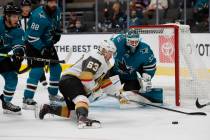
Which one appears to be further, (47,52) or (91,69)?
(47,52)

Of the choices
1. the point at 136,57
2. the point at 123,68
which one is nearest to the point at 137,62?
the point at 136,57

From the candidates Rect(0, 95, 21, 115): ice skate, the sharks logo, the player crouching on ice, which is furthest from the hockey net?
Rect(0, 95, 21, 115): ice skate

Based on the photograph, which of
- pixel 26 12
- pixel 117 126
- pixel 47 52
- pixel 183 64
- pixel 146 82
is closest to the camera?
pixel 117 126

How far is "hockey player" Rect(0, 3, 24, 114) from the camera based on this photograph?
423 centimetres

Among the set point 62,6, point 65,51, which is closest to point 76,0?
point 62,6

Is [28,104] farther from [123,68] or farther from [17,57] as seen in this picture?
[123,68]

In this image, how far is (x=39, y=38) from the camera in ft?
15.6

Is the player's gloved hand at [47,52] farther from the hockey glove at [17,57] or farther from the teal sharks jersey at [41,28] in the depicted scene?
the hockey glove at [17,57]

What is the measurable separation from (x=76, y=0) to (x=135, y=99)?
4.12 meters

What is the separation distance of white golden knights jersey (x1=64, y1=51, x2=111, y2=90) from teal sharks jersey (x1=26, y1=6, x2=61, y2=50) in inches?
33.3

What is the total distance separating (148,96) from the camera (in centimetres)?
483

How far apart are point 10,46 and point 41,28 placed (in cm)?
44

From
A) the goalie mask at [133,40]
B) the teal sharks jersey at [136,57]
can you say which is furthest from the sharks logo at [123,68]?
the goalie mask at [133,40]

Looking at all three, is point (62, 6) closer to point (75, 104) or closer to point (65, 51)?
point (65, 51)
